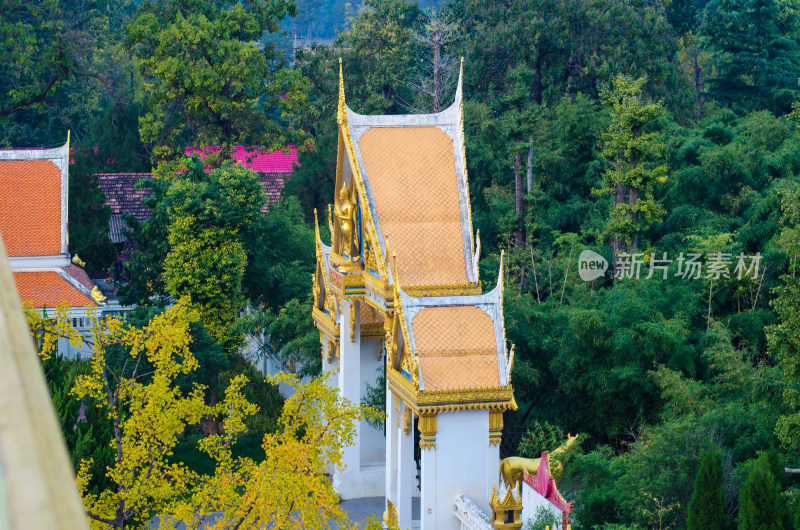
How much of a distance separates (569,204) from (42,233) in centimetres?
1093

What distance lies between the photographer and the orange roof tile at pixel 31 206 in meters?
20.6

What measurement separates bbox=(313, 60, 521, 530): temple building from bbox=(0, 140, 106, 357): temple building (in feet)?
22.4

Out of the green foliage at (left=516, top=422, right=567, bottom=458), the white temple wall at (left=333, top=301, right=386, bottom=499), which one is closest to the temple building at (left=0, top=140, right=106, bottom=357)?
the white temple wall at (left=333, top=301, right=386, bottom=499)

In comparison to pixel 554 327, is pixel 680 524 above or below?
below

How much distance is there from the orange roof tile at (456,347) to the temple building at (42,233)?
10.3 metres

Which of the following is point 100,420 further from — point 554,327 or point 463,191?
point 554,327

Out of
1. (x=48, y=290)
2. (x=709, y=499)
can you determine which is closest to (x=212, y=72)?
(x=48, y=290)

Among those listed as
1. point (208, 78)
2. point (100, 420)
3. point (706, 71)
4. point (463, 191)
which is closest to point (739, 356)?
point (463, 191)

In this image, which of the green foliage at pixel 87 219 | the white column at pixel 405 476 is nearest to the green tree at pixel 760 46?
the white column at pixel 405 476

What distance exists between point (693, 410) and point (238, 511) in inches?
259

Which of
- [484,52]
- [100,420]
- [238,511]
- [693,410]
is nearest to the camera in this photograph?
[238,511]

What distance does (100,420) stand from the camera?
14.0 meters

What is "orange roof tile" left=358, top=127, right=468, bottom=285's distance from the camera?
1223 cm

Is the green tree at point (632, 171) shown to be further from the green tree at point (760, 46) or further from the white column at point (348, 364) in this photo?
the green tree at point (760, 46)
